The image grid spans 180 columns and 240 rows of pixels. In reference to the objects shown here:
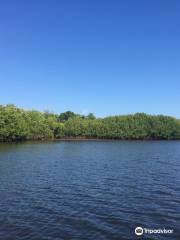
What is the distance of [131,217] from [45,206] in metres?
7.49

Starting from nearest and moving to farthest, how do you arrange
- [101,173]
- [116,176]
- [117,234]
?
[117,234] < [116,176] < [101,173]

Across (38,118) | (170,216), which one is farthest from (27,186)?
(38,118)

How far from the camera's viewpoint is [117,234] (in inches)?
807

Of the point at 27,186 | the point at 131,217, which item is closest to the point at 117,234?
the point at 131,217

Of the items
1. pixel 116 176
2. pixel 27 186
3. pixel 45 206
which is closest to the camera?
pixel 45 206

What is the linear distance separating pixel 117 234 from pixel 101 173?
2582cm

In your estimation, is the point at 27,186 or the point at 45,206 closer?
the point at 45,206

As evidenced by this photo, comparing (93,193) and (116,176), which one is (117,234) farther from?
(116,176)

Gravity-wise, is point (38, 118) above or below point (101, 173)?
above

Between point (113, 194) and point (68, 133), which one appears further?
point (68, 133)

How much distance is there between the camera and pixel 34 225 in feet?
72.2

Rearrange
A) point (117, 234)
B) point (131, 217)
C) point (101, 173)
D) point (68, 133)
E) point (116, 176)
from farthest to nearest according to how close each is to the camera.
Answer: point (68, 133) → point (101, 173) → point (116, 176) → point (131, 217) → point (117, 234)

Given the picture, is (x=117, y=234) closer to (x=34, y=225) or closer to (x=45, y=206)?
(x=34, y=225)

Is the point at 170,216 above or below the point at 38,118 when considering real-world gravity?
below
